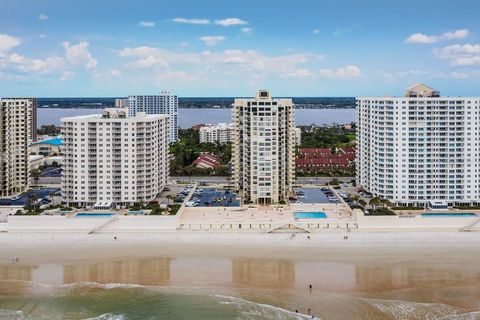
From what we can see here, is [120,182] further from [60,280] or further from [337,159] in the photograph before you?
[337,159]

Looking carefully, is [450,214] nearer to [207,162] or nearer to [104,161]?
[104,161]

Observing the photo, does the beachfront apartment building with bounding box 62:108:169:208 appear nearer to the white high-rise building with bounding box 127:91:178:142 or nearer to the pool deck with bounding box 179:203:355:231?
the pool deck with bounding box 179:203:355:231

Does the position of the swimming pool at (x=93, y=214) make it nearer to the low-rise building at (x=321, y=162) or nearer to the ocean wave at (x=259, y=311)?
the ocean wave at (x=259, y=311)

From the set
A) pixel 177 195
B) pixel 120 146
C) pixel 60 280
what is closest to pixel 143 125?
pixel 120 146

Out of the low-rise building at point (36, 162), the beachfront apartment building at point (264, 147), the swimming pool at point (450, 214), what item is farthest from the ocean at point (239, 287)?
A: the low-rise building at point (36, 162)

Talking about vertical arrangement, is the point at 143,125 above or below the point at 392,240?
above

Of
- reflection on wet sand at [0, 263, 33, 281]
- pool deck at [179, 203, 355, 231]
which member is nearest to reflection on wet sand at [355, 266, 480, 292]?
pool deck at [179, 203, 355, 231]

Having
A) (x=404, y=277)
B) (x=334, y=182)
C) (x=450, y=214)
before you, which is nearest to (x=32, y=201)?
(x=334, y=182)
